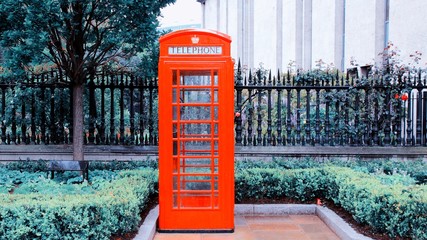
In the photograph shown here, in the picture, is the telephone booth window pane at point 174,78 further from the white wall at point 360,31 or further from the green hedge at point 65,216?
the white wall at point 360,31

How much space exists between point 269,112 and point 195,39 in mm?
4068

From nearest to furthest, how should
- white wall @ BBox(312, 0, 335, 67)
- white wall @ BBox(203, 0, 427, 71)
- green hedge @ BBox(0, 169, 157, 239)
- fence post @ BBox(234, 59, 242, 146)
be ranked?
green hedge @ BBox(0, 169, 157, 239), fence post @ BBox(234, 59, 242, 146), white wall @ BBox(203, 0, 427, 71), white wall @ BBox(312, 0, 335, 67)

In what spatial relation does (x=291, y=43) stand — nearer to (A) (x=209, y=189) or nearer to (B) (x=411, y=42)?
(B) (x=411, y=42)

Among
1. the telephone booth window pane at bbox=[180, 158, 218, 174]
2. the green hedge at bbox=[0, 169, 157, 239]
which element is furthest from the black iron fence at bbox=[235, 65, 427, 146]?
the green hedge at bbox=[0, 169, 157, 239]

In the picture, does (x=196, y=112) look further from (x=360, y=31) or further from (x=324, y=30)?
(x=324, y=30)

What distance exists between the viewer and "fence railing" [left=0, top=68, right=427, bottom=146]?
31.2 feet

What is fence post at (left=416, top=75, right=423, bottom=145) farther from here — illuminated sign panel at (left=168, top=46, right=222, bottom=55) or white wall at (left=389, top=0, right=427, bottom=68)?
illuminated sign panel at (left=168, top=46, right=222, bottom=55)

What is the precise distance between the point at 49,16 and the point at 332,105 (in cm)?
618

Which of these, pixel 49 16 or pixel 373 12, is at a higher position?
pixel 373 12

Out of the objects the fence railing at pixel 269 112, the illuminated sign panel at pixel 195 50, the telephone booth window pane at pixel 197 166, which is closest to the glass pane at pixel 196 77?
the illuminated sign panel at pixel 195 50

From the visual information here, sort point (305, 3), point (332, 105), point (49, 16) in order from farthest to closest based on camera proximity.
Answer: point (305, 3), point (332, 105), point (49, 16)

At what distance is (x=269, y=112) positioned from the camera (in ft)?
31.6

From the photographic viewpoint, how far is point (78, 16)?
7648mm

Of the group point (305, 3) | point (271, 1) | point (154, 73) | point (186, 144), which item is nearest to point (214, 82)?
point (186, 144)
